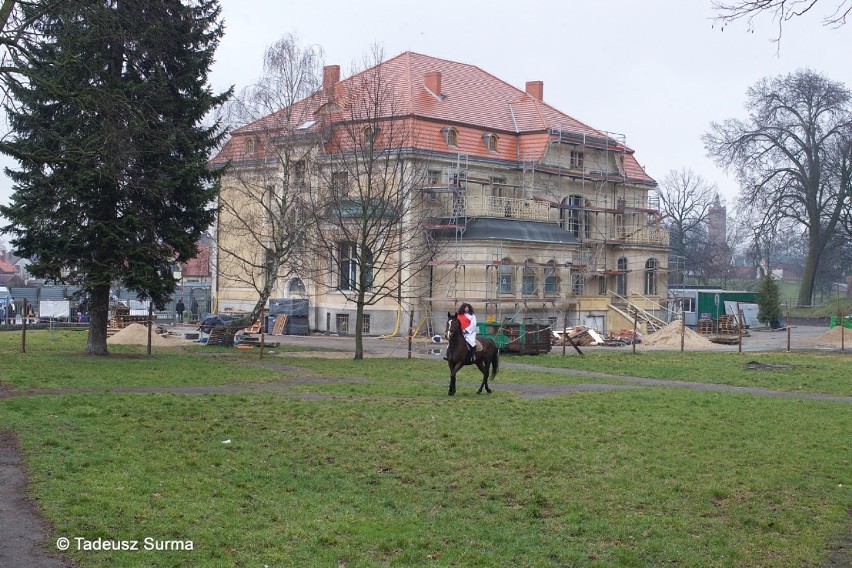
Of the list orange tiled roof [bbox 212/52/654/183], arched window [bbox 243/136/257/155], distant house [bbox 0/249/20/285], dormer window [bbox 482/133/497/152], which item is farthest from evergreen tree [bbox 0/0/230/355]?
distant house [bbox 0/249/20/285]

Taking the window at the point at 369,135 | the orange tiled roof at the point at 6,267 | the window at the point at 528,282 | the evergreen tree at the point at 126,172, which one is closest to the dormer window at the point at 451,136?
the window at the point at 528,282

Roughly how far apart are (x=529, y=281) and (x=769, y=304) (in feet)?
71.8

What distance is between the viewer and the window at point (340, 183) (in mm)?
34750

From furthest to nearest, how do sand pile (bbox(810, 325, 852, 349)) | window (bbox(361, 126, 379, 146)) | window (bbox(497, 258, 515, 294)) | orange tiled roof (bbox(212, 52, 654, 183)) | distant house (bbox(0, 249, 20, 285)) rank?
distant house (bbox(0, 249, 20, 285)), orange tiled roof (bbox(212, 52, 654, 183)), window (bbox(497, 258, 515, 294)), sand pile (bbox(810, 325, 852, 349)), window (bbox(361, 126, 379, 146))

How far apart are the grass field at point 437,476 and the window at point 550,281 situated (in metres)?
32.5

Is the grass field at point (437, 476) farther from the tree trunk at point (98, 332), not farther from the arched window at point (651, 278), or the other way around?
the arched window at point (651, 278)

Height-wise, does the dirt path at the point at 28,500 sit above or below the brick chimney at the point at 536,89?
below

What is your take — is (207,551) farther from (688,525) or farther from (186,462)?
(688,525)

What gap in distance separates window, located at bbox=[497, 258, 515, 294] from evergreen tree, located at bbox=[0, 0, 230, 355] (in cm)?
2269

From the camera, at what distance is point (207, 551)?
8211 millimetres

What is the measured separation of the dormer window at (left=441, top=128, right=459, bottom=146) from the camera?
53.3 meters

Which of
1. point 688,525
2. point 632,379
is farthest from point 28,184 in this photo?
point 688,525

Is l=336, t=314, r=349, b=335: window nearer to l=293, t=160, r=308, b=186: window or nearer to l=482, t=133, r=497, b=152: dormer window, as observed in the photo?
l=293, t=160, r=308, b=186: window

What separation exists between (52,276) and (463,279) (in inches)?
1029
